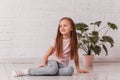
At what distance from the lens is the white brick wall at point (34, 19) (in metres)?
4.15

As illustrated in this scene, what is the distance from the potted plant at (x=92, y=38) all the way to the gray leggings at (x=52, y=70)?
0.69 metres

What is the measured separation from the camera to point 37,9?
13.8 ft

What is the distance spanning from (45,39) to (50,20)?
245 millimetres

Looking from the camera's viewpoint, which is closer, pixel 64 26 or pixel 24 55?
pixel 64 26

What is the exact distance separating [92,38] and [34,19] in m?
0.76

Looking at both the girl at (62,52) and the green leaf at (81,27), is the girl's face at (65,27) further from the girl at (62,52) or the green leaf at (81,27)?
the green leaf at (81,27)

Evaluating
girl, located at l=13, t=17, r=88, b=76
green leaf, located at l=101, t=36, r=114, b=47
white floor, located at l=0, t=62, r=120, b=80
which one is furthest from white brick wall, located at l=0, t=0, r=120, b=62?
girl, located at l=13, t=17, r=88, b=76

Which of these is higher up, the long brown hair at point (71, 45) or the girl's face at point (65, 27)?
the girl's face at point (65, 27)

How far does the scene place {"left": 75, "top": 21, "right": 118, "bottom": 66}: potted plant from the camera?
400 cm

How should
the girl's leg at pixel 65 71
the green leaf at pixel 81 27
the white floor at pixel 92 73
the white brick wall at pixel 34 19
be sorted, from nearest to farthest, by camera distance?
the white floor at pixel 92 73
the girl's leg at pixel 65 71
the green leaf at pixel 81 27
the white brick wall at pixel 34 19

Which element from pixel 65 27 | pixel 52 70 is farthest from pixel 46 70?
pixel 65 27

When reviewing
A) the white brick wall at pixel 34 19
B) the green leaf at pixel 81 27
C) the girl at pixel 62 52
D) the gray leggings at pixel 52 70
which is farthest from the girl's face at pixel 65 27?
the white brick wall at pixel 34 19

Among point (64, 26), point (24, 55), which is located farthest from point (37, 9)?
point (64, 26)

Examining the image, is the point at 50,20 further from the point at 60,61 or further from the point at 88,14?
the point at 60,61
